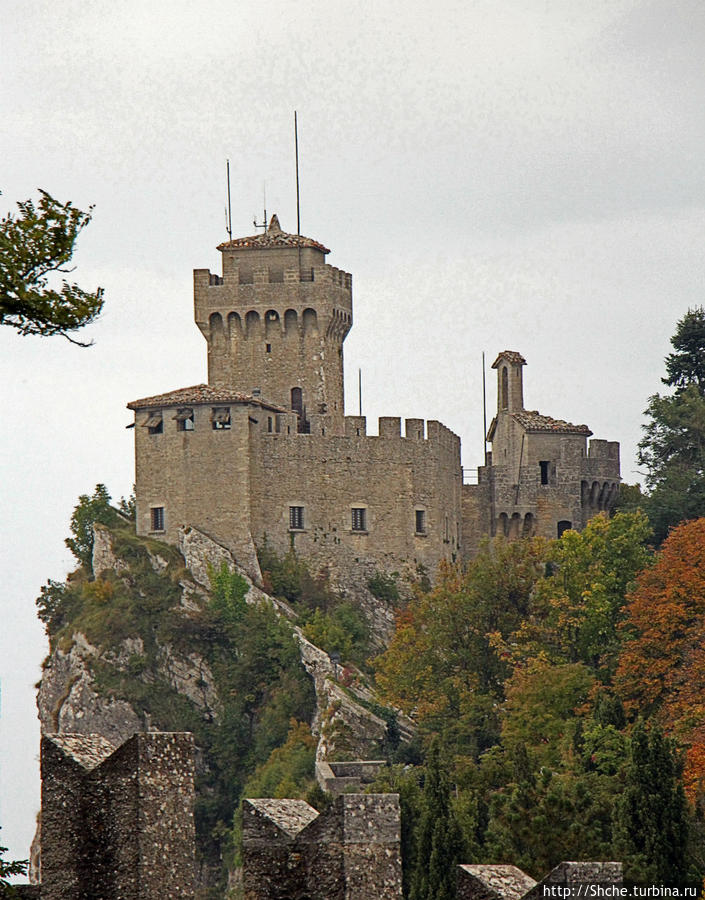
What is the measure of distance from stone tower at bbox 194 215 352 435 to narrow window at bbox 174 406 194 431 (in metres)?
5.74

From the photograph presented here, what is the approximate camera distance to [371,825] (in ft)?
78.6

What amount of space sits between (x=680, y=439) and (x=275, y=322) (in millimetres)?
16741

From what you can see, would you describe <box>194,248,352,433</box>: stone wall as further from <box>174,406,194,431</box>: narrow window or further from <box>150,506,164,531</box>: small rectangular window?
<box>150,506,164,531</box>: small rectangular window

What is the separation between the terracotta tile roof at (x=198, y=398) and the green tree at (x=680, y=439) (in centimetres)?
1537

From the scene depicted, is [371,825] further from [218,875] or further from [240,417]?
[240,417]

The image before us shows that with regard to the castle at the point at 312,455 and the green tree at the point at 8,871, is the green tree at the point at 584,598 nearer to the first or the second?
the castle at the point at 312,455

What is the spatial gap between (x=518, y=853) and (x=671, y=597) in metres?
22.6

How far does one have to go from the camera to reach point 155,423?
271 feet

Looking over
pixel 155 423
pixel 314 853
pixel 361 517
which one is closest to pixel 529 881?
pixel 314 853

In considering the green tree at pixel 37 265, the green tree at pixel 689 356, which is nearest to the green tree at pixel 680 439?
the green tree at pixel 689 356

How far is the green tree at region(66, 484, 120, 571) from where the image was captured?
86812mm

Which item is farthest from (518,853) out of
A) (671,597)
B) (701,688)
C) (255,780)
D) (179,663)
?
(179,663)

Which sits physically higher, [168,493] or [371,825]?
[168,493]

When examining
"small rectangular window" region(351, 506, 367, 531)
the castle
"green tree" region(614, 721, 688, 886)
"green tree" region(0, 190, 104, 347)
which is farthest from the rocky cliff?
"green tree" region(0, 190, 104, 347)
